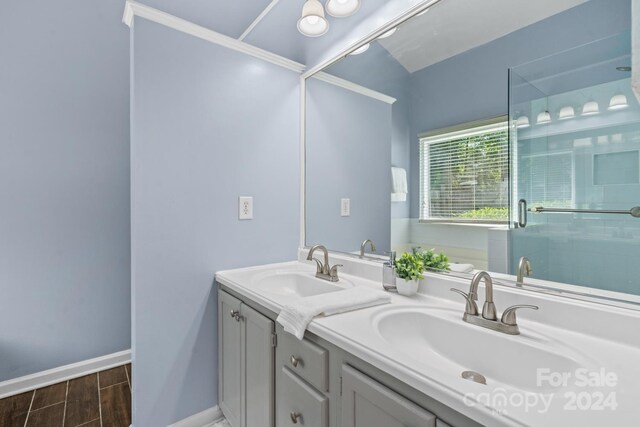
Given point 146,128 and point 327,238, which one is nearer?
point 146,128

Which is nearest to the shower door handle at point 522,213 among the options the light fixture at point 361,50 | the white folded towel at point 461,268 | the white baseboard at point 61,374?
the white folded towel at point 461,268

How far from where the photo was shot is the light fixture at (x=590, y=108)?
981 mm

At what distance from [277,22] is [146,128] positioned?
96 cm

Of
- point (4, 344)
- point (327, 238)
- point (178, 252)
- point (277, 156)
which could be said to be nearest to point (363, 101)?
point (277, 156)

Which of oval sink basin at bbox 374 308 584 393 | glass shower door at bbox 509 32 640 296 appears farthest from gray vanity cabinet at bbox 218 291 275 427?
glass shower door at bbox 509 32 640 296

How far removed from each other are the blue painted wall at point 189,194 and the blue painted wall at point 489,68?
925mm

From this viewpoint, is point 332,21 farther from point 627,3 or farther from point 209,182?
point 627,3

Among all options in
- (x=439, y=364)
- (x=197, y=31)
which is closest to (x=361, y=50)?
(x=197, y=31)

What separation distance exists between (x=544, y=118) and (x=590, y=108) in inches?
6.1

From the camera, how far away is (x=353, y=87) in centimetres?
188

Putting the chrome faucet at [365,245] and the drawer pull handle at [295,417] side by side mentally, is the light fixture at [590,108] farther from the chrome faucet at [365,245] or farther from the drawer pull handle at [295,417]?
the drawer pull handle at [295,417]

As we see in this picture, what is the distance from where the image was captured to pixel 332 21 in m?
1.74

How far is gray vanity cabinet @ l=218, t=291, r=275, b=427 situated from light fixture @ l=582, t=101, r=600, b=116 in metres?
1.36

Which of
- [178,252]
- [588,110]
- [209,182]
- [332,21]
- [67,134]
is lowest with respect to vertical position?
[178,252]
